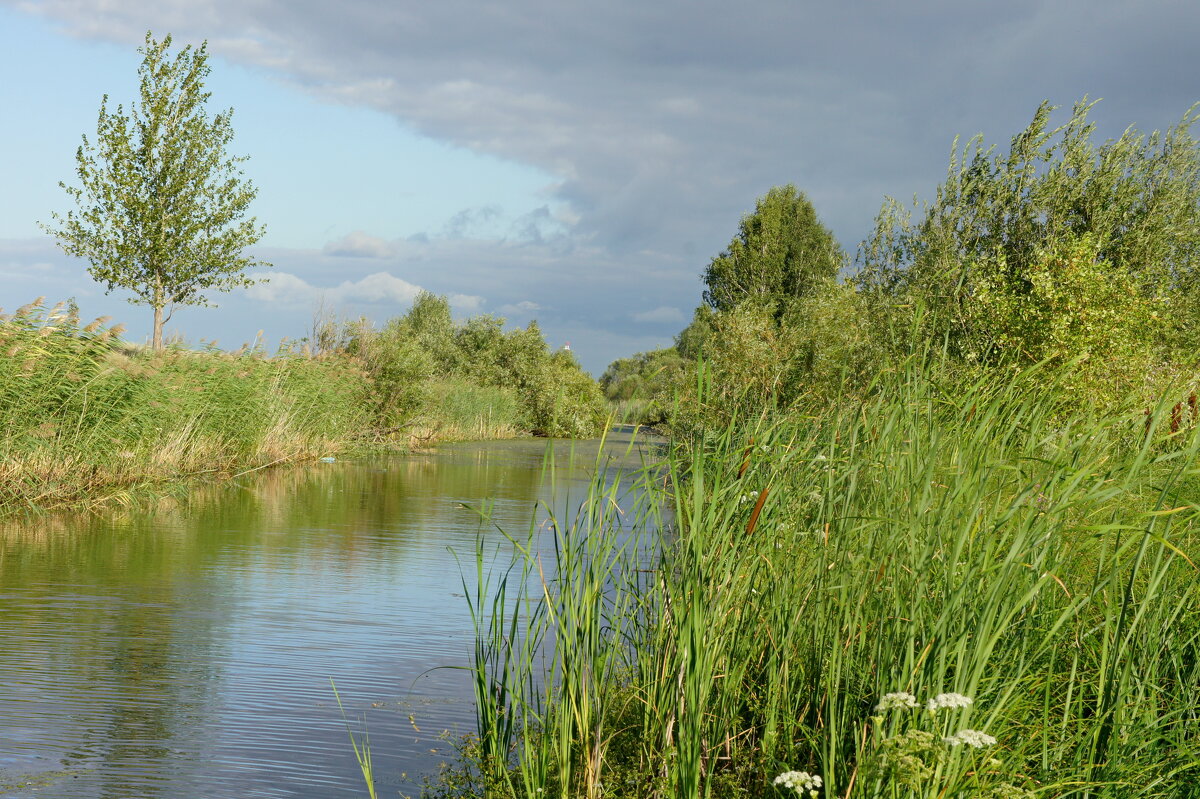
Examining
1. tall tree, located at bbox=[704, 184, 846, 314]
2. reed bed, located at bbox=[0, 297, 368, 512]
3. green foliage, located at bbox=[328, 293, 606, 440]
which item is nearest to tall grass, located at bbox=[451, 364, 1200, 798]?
reed bed, located at bbox=[0, 297, 368, 512]

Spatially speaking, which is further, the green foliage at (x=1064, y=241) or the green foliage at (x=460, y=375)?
the green foliage at (x=460, y=375)

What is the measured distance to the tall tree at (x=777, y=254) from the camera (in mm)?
47594

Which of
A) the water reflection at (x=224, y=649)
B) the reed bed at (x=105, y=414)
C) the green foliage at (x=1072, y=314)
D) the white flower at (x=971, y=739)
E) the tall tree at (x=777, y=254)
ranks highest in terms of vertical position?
the tall tree at (x=777, y=254)

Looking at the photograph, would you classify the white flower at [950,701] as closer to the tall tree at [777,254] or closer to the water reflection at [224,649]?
the water reflection at [224,649]

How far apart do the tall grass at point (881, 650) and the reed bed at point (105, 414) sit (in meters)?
9.55

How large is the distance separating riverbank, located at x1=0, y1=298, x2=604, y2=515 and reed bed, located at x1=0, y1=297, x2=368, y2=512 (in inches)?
0.7

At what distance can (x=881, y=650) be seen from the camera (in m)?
3.70

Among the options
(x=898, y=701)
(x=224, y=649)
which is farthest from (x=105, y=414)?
(x=898, y=701)

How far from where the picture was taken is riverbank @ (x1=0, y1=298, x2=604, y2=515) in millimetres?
12125

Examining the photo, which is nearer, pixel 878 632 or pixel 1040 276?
pixel 878 632

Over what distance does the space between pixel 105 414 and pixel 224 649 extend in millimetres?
6996

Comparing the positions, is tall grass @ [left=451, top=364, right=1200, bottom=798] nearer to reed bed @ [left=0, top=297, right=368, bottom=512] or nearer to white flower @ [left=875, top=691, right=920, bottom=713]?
white flower @ [left=875, top=691, right=920, bottom=713]

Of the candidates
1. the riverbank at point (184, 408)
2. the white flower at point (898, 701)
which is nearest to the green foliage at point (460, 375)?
the riverbank at point (184, 408)

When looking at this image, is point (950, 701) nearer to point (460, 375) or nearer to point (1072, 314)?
point (1072, 314)
